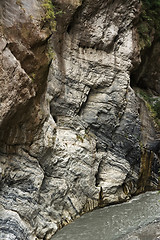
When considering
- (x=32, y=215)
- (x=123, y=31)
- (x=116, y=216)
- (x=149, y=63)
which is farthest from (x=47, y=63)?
(x=149, y=63)

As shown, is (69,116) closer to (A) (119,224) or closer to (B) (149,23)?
(A) (119,224)

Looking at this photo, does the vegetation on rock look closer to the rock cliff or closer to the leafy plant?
the rock cliff

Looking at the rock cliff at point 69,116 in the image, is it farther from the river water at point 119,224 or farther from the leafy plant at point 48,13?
the river water at point 119,224

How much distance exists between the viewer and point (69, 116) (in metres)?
11.5

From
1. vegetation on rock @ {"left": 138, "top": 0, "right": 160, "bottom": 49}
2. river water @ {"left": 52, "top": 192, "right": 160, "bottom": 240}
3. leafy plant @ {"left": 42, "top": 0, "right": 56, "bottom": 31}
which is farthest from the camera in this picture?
vegetation on rock @ {"left": 138, "top": 0, "right": 160, "bottom": 49}

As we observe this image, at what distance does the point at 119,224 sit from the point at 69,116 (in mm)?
5050

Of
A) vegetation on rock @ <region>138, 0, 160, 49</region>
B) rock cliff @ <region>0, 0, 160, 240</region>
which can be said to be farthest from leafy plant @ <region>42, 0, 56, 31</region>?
vegetation on rock @ <region>138, 0, 160, 49</region>

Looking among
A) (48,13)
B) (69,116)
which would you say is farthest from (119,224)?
Answer: (48,13)

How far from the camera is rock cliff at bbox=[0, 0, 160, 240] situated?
7.26 meters

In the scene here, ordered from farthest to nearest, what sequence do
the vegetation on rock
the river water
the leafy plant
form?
the vegetation on rock → the leafy plant → the river water

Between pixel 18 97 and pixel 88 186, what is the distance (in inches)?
A: 204

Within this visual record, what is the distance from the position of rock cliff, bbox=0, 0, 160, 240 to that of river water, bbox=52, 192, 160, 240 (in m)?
0.45

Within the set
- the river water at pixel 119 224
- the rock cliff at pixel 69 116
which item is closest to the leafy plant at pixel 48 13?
the rock cliff at pixel 69 116

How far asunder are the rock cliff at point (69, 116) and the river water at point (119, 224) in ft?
1.49
